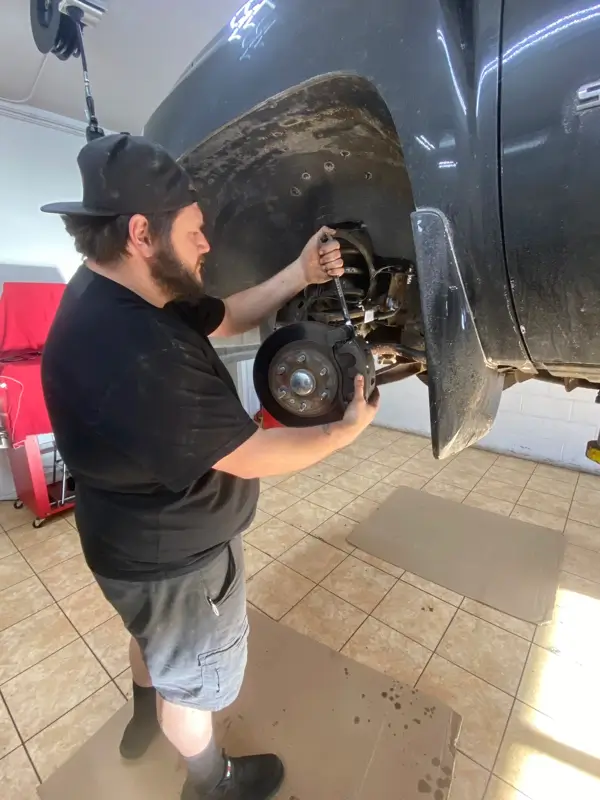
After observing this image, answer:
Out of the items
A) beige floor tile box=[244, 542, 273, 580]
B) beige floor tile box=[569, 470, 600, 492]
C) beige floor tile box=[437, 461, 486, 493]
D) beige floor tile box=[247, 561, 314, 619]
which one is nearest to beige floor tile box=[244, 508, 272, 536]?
beige floor tile box=[244, 542, 273, 580]

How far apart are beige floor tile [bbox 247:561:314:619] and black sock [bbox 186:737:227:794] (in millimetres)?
570

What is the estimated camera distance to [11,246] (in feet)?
7.79

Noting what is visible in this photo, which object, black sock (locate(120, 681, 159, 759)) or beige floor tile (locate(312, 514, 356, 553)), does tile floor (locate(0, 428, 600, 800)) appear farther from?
black sock (locate(120, 681, 159, 759))

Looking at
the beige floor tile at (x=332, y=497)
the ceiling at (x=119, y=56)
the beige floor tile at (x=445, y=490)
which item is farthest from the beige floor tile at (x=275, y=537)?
the ceiling at (x=119, y=56)

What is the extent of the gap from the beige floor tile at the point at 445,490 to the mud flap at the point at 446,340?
1737 millimetres

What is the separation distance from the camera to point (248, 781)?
95 cm

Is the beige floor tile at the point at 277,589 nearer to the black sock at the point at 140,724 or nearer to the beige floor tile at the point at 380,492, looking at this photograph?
the black sock at the point at 140,724

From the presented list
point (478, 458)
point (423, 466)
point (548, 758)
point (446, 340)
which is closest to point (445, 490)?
point (423, 466)

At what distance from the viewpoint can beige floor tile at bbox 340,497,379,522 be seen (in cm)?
211

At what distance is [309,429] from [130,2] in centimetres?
167

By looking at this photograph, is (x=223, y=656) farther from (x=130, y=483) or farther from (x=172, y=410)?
(x=172, y=410)

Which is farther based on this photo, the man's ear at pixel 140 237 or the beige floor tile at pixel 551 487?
the beige floor tile at pixel 551 487

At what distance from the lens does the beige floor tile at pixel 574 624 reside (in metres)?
1.33

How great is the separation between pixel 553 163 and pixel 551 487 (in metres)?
2.32
